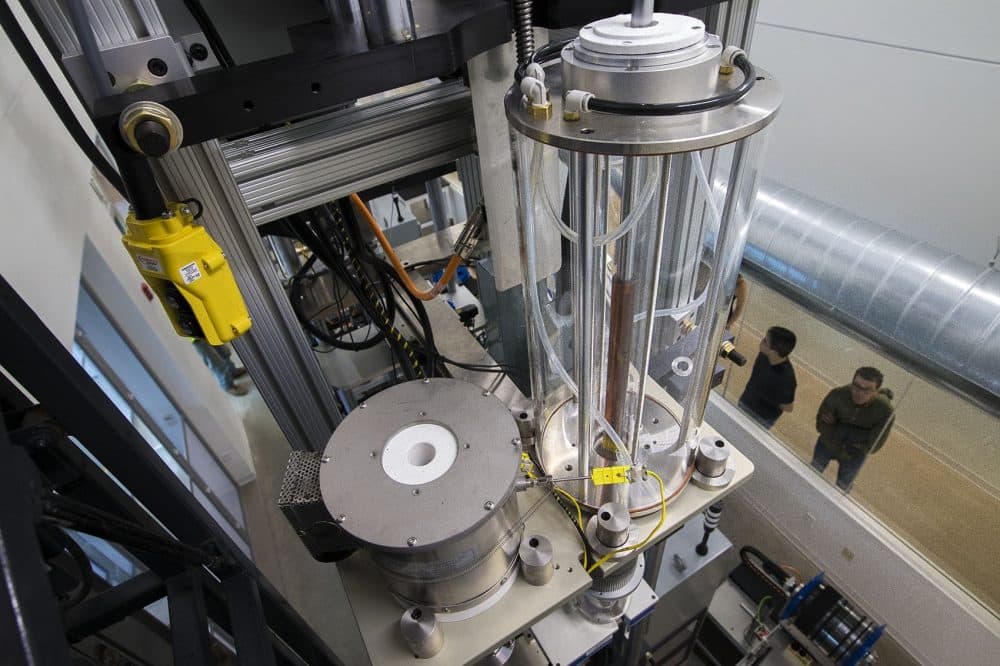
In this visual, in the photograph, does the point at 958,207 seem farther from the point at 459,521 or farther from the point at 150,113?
the point at 150,113

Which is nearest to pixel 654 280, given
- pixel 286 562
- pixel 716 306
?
pixel 716 306

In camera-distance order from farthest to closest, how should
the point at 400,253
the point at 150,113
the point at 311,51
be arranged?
1. the point at 400,253
2. the point at 311,51
3. the point at 150,113

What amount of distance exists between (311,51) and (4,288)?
1.28ft

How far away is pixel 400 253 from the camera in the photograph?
1.47 m

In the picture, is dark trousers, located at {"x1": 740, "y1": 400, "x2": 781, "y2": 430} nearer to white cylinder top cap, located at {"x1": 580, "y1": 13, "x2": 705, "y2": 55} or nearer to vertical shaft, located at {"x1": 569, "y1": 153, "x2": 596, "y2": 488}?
vertical shaft, located at {"x1": 569, "y1": 153, "x2": 596, "y2": 488}

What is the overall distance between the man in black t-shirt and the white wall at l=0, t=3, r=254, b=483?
202 cm

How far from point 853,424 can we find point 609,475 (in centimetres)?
147

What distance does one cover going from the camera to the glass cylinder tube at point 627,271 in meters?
0.53

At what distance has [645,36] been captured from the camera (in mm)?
510

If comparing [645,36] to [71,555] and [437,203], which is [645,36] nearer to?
[71,555]

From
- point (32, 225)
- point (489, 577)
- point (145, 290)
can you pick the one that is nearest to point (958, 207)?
point (489, 577)

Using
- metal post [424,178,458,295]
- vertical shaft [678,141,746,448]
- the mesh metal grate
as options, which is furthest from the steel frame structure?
metal post [424,178,458,295]

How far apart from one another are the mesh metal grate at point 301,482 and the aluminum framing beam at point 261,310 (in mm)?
105

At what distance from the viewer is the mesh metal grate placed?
28.3 inches
